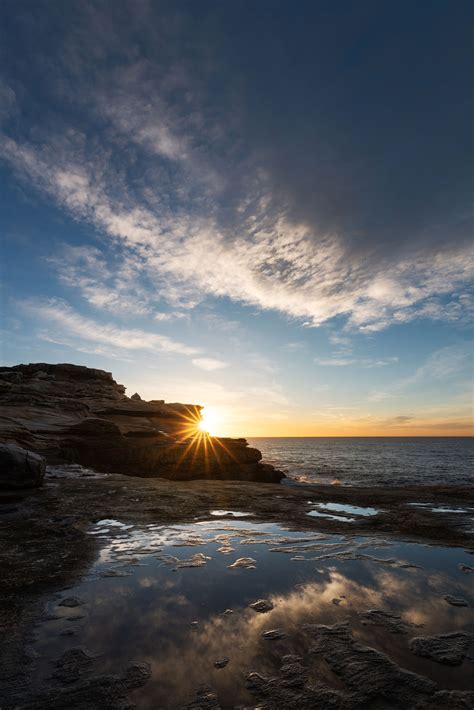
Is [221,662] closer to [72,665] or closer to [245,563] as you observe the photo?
[72,665]

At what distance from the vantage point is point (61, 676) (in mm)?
3793

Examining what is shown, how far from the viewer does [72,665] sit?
399cm

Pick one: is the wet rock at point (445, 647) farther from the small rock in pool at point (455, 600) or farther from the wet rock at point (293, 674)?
the wet rock at point (293, 674)

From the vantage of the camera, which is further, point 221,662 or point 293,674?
point 221,662

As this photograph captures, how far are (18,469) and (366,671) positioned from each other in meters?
13.6

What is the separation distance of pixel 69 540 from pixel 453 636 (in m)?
8.11

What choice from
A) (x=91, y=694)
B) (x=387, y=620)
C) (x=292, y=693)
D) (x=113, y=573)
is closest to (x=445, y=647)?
(x=387, y=620)

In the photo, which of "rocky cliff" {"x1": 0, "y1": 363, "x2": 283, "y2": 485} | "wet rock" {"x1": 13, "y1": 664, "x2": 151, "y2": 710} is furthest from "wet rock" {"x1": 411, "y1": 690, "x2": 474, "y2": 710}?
"rocky cliff" {"x1": 0, "y1": 363, "x2": 283, "y2": 485}

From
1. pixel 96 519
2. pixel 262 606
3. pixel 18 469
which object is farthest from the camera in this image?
pixel 18 469

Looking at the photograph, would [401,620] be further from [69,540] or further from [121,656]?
[69,540]

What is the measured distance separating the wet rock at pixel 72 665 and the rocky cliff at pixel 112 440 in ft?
55.4

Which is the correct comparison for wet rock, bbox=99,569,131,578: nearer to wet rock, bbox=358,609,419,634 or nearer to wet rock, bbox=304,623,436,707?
wet rock, bbox=304,623,436,707

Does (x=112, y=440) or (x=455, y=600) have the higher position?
(x=112, y=440)

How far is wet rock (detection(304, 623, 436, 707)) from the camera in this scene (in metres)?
3.61
